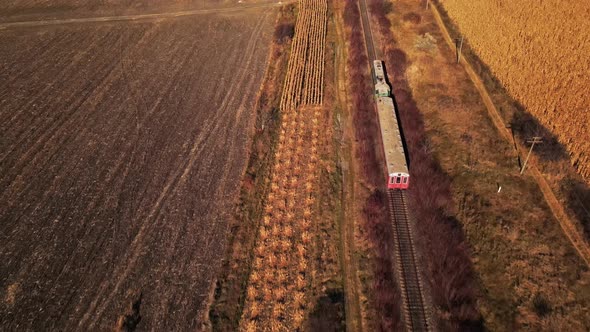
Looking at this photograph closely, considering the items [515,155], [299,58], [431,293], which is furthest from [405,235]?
[299,58]

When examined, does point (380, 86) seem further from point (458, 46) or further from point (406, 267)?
point (406, 267)

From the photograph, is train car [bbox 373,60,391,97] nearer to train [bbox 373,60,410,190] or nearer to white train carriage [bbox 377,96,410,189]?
train [bbox 373,60,410,190]

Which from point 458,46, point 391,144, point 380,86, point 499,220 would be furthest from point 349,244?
point 458,46

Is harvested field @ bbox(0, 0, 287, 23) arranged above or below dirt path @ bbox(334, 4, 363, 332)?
above

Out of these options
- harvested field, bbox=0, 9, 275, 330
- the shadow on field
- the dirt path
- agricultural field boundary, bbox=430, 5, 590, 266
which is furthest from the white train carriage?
harvested field, bbox=0, 9, 275, 330

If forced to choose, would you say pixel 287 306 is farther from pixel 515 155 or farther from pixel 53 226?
pixel 515 155

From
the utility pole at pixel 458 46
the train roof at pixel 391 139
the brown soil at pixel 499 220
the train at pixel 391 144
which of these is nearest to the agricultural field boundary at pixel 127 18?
the utility pole at pixel 458 46

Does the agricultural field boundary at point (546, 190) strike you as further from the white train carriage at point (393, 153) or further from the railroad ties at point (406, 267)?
the railroad ties at point (406, 267)
